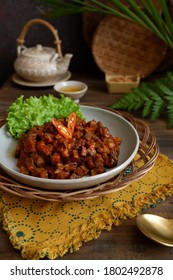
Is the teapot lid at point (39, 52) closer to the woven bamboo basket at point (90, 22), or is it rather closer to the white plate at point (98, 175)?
the woven bamboo basket at point (90, 22)

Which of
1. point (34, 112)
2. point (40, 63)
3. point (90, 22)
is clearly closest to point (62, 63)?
point (40, 63)

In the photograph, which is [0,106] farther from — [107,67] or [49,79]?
[107,67]

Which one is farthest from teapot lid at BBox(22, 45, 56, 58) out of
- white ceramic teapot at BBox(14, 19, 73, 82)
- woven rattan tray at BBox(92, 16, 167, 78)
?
woven rattan tray at BBox(92, 16, 167, 78)

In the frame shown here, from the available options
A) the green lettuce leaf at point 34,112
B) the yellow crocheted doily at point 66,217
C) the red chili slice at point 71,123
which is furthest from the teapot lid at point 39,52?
the yellow crocheted doily at point 66,217

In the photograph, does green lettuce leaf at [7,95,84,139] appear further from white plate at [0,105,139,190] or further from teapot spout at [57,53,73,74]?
teapot spout at [57,53,73,74]

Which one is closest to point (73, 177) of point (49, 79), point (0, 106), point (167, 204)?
point (167, 204)
